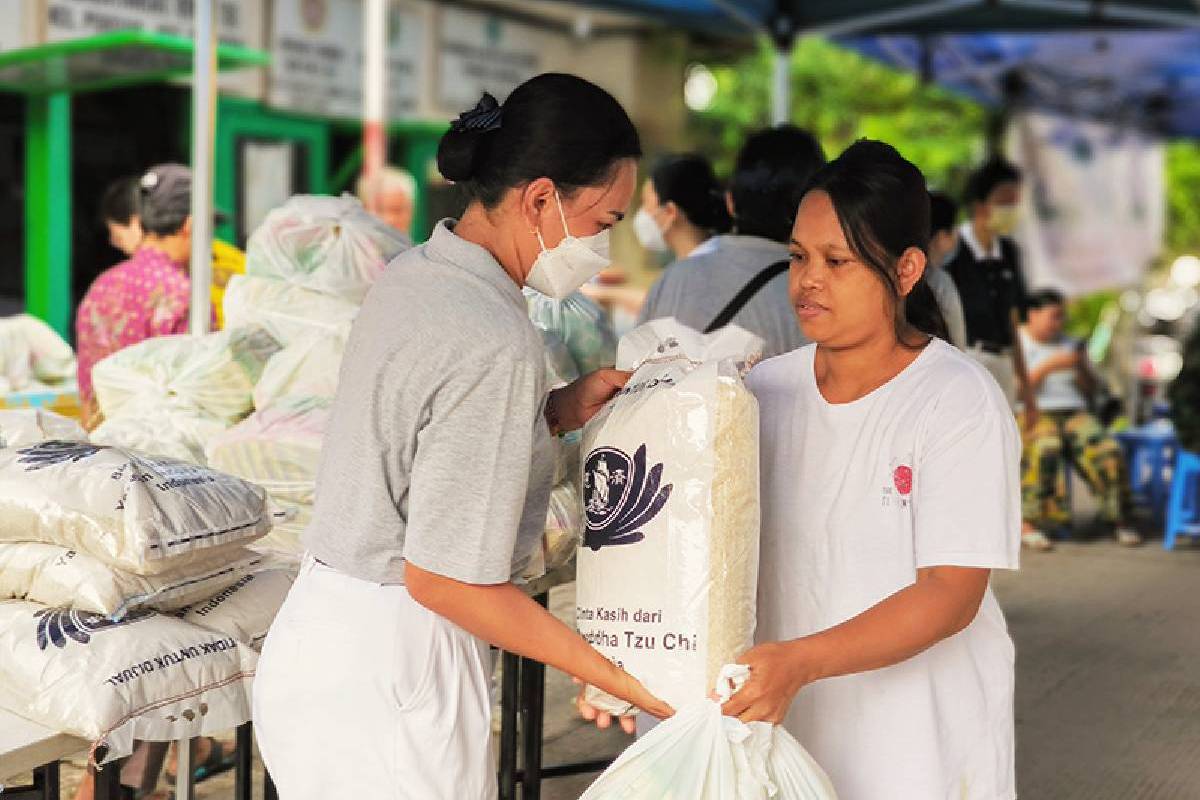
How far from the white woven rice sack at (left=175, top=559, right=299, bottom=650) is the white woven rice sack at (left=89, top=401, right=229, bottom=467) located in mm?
751

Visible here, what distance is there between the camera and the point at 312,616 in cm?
187

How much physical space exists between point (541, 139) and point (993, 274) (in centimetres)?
508

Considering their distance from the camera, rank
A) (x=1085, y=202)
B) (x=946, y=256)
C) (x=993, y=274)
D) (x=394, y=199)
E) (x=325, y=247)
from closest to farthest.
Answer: (x=325, y=247)
(x=394, y=199)
(x=946, y=256)
(x=993, y=274)
(x=1085, y=202)

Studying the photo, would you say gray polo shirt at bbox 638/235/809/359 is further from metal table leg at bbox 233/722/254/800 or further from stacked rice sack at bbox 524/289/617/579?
metal table leg at bbox 233/722/254/800

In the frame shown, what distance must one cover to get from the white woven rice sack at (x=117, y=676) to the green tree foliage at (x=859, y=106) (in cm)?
1478

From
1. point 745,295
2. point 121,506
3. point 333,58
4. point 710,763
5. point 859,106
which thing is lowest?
point 710,763

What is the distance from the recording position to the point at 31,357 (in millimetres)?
5004

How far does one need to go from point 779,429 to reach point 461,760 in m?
0.62

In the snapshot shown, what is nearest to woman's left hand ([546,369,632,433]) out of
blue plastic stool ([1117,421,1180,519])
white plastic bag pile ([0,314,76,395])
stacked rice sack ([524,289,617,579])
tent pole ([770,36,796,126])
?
stacked rice sack ([524,289,617,579])

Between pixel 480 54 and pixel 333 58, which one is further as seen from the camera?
pixel 480 54

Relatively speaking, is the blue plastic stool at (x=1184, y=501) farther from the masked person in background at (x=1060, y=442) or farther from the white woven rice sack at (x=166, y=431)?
the white woven rice sack at (x=166, y=431)

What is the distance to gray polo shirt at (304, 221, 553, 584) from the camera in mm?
1709

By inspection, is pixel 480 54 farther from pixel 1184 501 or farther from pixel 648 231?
pixel 648 231

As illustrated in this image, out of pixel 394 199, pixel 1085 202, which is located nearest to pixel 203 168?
pixel 394 199
